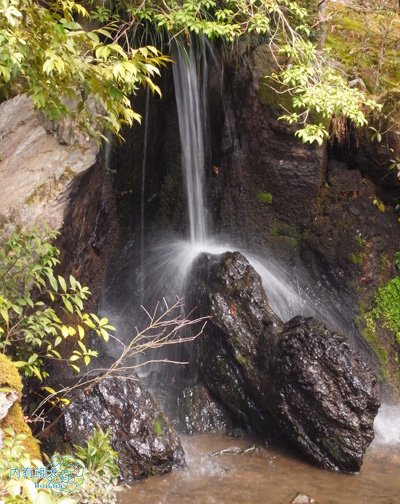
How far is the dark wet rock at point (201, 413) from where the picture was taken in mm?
6234

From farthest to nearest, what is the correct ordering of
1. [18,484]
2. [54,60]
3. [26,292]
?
1. [26,292]
2. [54,60]
3. [18,484]

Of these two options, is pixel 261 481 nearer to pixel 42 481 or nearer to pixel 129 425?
pixel 129 425

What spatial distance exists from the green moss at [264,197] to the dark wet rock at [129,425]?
3.46 m

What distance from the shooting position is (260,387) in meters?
6.04

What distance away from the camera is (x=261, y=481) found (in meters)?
5.10

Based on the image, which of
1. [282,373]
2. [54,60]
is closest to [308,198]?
[282,373]

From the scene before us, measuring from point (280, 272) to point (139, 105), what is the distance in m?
2.95

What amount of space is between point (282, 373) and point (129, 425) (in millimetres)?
1596

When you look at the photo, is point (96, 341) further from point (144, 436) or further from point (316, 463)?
point (316, 463)

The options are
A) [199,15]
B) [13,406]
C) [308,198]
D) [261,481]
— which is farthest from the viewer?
[308,198]

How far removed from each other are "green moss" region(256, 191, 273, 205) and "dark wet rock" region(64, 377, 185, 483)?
3458 millimetres

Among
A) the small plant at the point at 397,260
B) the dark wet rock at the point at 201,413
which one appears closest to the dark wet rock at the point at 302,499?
the dark wet rock at the point at 201,413

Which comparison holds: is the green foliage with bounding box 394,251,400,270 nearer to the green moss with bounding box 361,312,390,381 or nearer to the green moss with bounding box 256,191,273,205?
the green moss with bounding box 361,312,390,381

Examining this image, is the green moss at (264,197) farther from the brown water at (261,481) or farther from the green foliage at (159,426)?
the green foliage at (159,426)
